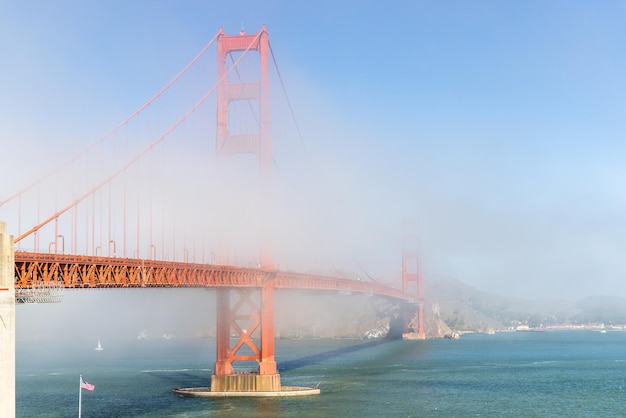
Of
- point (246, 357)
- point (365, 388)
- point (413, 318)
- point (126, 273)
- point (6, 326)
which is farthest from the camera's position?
point (413, 318)

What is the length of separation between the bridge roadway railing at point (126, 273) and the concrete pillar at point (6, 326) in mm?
3622

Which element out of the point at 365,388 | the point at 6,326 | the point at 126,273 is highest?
the point at 126,273

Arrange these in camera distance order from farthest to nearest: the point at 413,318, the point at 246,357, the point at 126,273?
the point at 413,318
the point at 246,357
the point at 126,273

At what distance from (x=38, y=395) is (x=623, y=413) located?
4543 centimetres

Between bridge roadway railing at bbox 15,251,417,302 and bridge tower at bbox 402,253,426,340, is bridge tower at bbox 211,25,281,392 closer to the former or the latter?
bridge roadway railing at bbox 15,251,417,302

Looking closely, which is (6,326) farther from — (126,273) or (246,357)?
(246,357)

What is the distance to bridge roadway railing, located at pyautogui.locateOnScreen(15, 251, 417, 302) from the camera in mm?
33906

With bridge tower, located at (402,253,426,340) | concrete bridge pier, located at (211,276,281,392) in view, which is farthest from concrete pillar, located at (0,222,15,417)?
bridge tower, located at (402,253,426,340)

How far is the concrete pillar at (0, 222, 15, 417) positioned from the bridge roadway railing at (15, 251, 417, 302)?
3.62m

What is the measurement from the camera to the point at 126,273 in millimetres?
43406

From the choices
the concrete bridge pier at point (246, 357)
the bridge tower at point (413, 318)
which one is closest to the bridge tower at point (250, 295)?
the concrete bridge pier at point (246, 357)

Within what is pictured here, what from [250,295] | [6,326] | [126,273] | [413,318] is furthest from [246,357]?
[413,318]

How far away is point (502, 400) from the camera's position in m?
66.1

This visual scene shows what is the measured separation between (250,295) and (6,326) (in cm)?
3783
